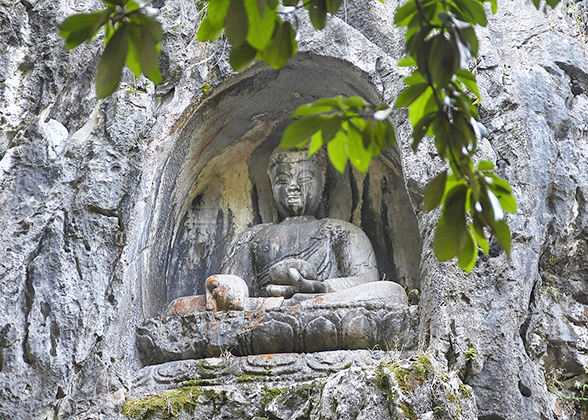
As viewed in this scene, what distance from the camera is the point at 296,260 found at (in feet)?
18.7

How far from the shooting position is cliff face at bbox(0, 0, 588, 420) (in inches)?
180

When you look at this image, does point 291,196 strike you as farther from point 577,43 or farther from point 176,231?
point 577,43

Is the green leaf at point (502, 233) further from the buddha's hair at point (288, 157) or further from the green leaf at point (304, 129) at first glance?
the buddha's hair at point (288, 157)

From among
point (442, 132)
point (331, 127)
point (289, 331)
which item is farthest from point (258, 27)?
point (289, 331)

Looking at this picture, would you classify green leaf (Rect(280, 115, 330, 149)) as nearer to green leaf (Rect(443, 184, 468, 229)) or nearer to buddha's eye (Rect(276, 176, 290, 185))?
green leaf (Rect(443, 184, 468, 229))

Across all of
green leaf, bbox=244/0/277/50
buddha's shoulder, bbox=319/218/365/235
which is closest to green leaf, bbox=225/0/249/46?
green leaf, bbox=244/0/277/50

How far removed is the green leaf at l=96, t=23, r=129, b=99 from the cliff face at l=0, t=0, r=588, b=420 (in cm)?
242

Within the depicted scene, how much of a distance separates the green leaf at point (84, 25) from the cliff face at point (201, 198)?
8.32ft

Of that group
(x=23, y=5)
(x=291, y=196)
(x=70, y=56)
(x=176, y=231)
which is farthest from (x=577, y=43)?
(x=23, y=5)

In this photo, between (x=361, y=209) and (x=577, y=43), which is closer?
(x=577, y=43)

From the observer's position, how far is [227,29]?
1.84 meters

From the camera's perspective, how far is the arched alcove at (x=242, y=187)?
579cm

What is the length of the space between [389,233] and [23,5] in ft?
11.3

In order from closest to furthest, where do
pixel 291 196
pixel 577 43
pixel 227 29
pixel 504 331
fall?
pixel 227 29 → pixel 504 331 → pixel 577 43 → pixel 291 196
